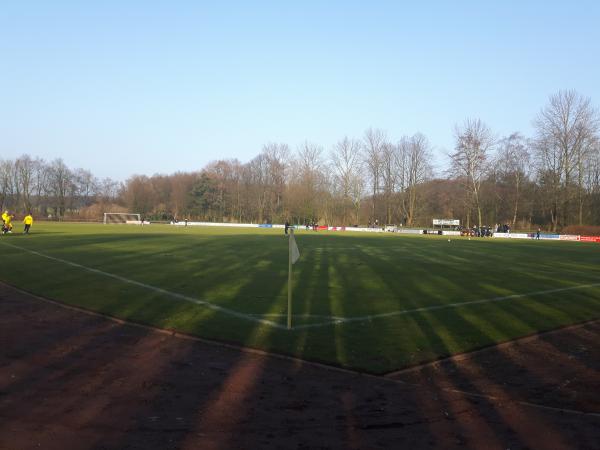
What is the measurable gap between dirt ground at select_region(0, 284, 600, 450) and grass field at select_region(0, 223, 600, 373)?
0.92 meters

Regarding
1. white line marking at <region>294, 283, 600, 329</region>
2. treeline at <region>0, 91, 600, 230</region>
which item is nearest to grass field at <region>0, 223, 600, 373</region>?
white line marking at <region>294, 283, 600, 329</region>

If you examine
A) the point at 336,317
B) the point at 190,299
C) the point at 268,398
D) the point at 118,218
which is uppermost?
the point at 118,218

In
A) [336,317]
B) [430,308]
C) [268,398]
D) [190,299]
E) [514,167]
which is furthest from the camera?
[514,167]

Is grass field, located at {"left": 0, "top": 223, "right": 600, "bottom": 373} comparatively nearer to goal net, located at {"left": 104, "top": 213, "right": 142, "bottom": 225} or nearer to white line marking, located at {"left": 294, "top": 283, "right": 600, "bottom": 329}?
white line marking, located at {"left": 294, "top": 283, "right": 600, "bottom": 329}

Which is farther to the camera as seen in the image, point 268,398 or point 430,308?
point 430,308

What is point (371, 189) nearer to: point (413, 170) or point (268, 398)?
point (413, 170)

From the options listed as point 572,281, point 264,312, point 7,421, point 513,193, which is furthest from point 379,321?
point 513,193

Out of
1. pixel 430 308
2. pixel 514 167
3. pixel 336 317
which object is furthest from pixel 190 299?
pixel 514 167

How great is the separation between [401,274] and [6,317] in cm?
1383

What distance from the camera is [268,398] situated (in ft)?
21.9

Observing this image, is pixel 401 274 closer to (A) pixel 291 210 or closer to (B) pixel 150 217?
(A) pixel 291 210

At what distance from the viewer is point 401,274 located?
65.4 ft

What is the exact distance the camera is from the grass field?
9.81 metres

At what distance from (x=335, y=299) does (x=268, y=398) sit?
753 centimetres
